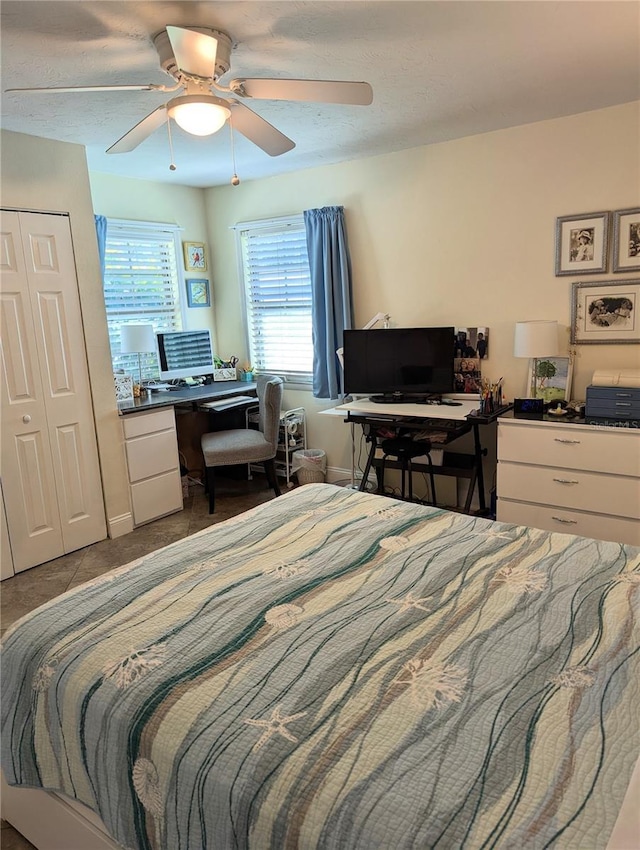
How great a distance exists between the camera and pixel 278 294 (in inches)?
192

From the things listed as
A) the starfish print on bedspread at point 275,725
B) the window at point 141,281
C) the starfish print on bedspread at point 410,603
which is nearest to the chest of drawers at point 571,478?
the starfish print on bedspread at point 410,603

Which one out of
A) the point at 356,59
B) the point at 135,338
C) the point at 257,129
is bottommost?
the point at 135,338

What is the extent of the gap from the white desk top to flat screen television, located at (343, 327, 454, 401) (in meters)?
0.12

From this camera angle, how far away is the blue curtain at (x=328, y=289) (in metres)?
4.25

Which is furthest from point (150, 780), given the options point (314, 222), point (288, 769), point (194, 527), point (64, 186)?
point (314, 222)

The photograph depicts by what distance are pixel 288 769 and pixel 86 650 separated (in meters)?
0.66

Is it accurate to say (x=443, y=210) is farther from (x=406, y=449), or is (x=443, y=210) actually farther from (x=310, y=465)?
(x=310, y=465)

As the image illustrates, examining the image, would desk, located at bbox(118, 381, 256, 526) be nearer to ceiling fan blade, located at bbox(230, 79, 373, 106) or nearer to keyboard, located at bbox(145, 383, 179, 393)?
keyboard, located at bbox(145, 383, 179, 393)

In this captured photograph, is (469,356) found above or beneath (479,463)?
above

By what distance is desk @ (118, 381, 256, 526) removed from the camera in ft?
13.0

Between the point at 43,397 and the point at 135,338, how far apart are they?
1004mm

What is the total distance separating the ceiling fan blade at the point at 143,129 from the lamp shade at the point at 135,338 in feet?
6.20

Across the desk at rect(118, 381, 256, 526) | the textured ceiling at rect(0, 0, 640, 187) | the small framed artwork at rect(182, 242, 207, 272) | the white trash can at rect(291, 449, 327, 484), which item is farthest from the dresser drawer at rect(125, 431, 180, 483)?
the textured ceiling at rect(0, 0, 640, 187)

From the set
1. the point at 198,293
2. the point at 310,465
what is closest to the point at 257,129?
the point at 310,465
